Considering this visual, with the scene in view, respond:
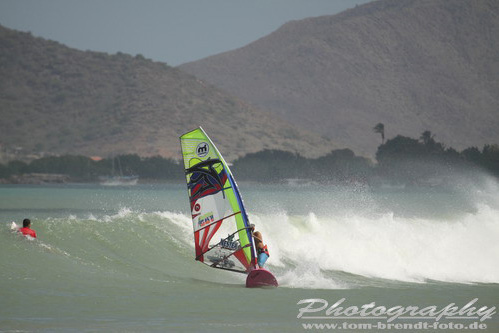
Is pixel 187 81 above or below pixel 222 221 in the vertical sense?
above

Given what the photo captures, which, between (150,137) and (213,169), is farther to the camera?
(150,137)

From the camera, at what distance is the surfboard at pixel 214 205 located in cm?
1648

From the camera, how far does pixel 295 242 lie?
25.1 m

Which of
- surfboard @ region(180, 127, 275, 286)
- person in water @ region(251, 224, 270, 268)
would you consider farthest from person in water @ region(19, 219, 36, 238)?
person in water @ region(251, 224, 270, 268)

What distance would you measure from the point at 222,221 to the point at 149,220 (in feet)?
23.9

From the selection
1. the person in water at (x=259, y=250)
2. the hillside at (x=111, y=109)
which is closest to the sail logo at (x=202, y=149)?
the person in water at (x=259, y=250)

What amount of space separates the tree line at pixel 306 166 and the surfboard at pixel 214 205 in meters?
112

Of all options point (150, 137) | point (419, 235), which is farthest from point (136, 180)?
point (419, 235)

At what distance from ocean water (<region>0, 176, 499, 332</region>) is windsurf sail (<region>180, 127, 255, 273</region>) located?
23.1 inches

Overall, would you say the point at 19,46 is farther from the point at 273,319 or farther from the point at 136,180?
the point at 273,319

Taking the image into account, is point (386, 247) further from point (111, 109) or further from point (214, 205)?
point (111, 109)

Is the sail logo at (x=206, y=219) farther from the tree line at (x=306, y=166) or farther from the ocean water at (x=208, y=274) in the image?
the tree line at (x=306, y=166)

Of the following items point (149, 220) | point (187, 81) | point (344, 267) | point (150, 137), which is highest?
point (187, 81)

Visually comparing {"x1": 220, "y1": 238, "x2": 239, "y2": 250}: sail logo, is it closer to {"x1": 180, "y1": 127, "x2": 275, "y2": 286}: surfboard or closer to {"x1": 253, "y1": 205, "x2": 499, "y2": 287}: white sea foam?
{"x1": 180, "y1": 127, "x2": 275, "y2": 286}: surfboard
